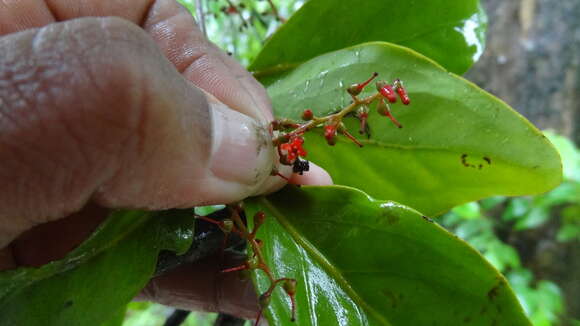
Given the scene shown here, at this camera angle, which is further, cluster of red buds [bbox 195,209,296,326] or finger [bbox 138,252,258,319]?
finger [bbox 138,252,258,319]

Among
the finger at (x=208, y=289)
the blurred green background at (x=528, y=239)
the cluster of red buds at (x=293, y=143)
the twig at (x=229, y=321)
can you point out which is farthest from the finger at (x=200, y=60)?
the blurred green background at (x=528, y=239)

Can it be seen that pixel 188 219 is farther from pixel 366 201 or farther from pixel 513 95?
pixel 513 95

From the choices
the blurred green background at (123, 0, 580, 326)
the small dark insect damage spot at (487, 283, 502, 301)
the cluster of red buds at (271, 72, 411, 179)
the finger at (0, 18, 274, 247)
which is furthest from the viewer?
the blurred green background at (123, 0, 580, 326)

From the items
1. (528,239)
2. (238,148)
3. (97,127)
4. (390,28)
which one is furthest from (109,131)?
(528,239)

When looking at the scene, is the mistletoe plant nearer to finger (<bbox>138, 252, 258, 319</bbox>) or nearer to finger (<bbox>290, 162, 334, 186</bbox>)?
finger (<bbox>290, 162, 334, 186</bbox>)

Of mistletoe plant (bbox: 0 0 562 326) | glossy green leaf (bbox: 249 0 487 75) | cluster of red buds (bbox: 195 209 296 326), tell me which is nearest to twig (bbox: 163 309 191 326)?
mistletoe plant (bbox: 0 0 562 326)

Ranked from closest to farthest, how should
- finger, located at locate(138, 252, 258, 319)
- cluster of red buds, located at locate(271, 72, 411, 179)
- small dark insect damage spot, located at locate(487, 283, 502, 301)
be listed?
small dark insect damage spot, located at locate(487, 283, 502, 301)
cluster of red buds, located at locate(271, 72, 411, 179)
finger, located at locate(138, 252, 258, 319)

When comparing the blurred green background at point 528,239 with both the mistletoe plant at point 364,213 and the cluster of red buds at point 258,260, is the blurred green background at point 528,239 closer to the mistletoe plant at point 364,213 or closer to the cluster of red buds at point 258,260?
the mistletoe plant at point 364,213

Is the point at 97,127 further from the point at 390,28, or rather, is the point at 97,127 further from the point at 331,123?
the point at 390,28
